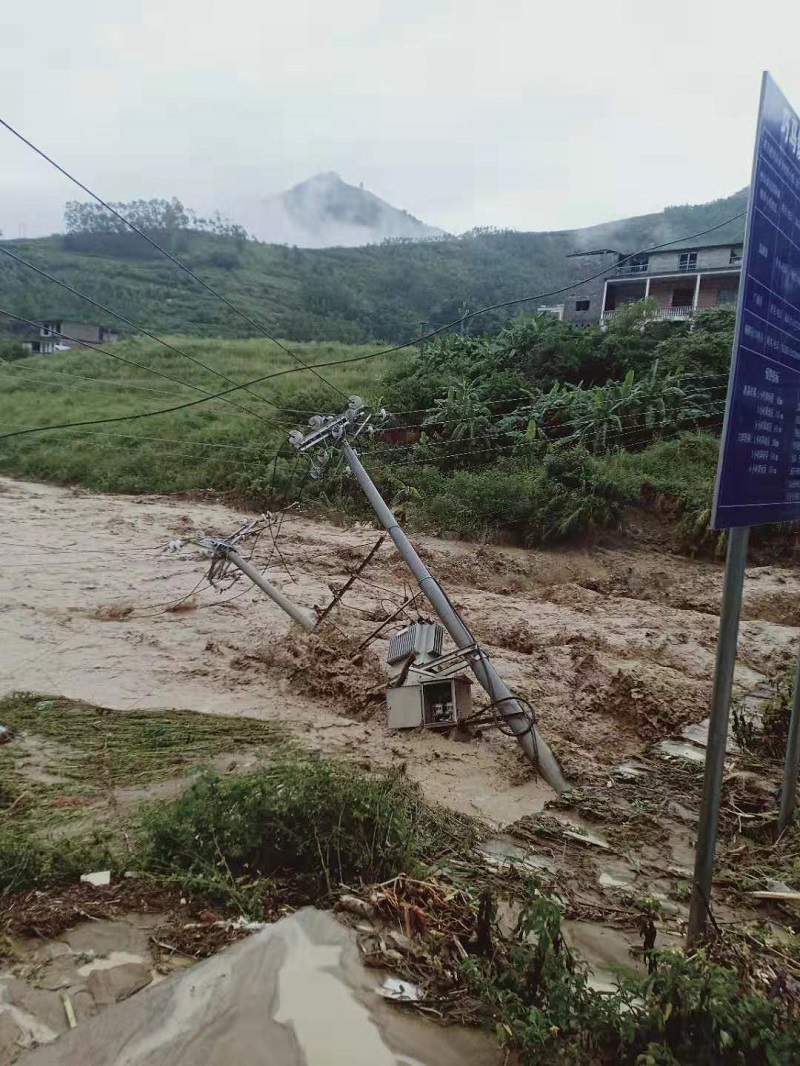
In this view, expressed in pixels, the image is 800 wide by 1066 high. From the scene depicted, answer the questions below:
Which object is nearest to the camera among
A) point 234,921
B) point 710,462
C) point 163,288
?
point 234,921

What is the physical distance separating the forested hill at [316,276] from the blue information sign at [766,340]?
102 feet

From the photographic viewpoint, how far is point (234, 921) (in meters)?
2.87

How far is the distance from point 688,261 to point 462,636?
24.8 m

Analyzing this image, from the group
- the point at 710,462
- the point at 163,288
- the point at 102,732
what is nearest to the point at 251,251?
the point at 163,288

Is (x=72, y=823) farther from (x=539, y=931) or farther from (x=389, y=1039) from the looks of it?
(x=539, y=931)

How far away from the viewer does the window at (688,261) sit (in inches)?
997

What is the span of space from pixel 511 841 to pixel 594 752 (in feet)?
7.33

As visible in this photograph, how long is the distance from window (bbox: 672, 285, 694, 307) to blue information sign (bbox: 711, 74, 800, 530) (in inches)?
1014

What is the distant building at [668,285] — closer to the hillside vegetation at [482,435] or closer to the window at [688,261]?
the window at [688,261]

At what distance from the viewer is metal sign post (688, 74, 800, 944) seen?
2205 millimetres

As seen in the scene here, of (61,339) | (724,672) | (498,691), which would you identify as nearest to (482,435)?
(498,691)

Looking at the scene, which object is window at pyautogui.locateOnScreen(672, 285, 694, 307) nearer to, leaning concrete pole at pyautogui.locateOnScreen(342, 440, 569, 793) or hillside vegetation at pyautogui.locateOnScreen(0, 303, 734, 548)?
hillside vegetation at pyautogui.locateOnScreen(0, 303, 734, 548)

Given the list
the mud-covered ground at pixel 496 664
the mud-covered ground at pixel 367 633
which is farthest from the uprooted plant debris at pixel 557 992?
the mud-covered ground at pixel 367 633

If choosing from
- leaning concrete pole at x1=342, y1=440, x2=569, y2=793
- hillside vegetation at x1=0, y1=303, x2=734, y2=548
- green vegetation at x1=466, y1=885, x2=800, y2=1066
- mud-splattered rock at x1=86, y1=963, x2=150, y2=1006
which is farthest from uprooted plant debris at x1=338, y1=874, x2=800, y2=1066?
hillside vegetation at x1=0, y1=303, x2=734, y2=548
